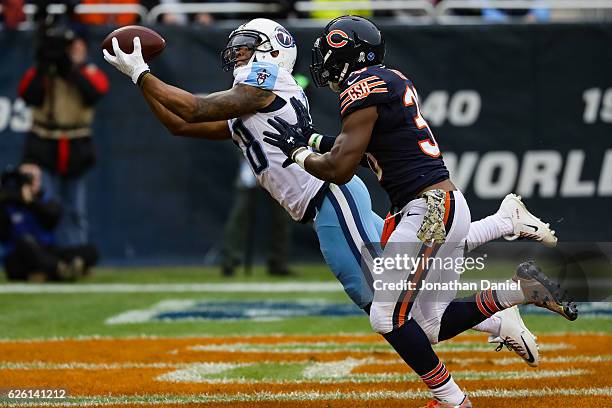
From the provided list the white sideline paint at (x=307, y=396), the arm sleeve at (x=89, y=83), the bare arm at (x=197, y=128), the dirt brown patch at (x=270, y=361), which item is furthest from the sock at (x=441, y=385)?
the arm sleeve at (x=89, y=83)

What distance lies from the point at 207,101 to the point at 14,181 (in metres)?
5.34

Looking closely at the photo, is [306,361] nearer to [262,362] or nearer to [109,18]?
[262,362]

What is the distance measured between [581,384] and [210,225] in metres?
6.15

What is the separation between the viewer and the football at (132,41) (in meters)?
5.25

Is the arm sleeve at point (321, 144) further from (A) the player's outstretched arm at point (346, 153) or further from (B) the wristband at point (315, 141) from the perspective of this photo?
(A) the player's outstretched arm at point (346, 153)

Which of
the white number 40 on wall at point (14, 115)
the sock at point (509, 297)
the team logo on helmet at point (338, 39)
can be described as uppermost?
the team logo on helmet at point (338, 39)

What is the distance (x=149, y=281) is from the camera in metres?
10.4

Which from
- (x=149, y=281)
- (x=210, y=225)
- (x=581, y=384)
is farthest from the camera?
(x=210, y=225)

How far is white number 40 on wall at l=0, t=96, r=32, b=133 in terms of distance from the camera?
36.0 ft

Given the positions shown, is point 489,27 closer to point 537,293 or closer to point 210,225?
point 210,225

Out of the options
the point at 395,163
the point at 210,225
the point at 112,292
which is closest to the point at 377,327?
the point at 395,163

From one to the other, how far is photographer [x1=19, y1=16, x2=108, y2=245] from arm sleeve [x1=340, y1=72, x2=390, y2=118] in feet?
19.2

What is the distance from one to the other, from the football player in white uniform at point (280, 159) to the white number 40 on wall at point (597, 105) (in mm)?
5922

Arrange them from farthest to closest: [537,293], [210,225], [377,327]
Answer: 1. [210,225]
2. [537,293]
3. [377,327]
